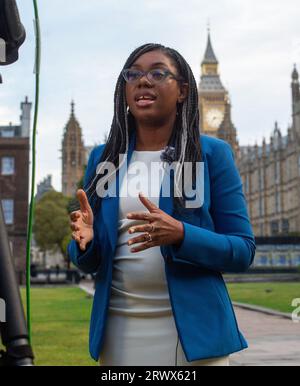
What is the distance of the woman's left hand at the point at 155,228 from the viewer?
137cm

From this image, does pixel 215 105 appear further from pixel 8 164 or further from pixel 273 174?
pixel 8 164

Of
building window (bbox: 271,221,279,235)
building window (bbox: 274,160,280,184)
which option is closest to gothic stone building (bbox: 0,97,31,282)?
building window (bbox: 271,221,279,235)

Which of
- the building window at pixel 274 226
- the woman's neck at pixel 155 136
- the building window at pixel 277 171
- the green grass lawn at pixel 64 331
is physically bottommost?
the green grass lawn at pixel 64 331

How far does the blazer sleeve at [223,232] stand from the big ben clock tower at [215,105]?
76566mm

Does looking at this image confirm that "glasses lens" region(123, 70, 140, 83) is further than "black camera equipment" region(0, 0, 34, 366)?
Yes

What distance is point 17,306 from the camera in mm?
1195

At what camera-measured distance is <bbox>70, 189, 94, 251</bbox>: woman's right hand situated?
153 cm

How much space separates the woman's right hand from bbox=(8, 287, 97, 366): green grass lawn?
2521 mm

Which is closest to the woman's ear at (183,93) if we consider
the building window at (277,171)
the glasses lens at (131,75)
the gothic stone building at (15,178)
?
the glasses lens at (131,75)

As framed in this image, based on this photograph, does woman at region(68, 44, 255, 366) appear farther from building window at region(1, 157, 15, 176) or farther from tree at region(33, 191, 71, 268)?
tree at region(33, 191, 71, 268)

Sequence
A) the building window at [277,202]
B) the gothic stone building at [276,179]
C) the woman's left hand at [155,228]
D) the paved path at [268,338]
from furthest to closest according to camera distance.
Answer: the building window at [277,202]
the gothic stone building at [276,179]
the paved path at [268,338]
the woman's left hand at [155,228]

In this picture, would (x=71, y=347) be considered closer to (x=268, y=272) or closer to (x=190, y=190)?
(x=190, y=190)

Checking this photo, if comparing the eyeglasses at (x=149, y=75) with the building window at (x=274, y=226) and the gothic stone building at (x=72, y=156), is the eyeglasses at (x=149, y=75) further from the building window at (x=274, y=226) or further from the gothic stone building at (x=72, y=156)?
the gothic stone building at (x=72, y=156)
